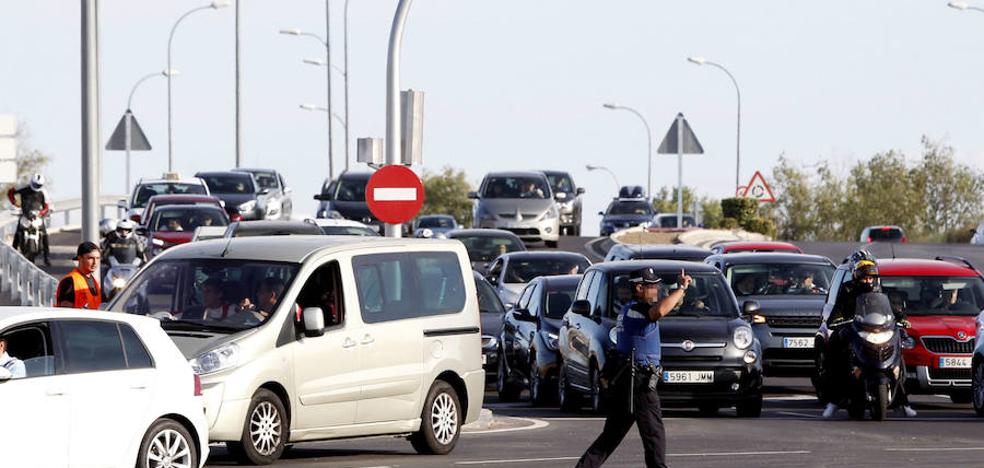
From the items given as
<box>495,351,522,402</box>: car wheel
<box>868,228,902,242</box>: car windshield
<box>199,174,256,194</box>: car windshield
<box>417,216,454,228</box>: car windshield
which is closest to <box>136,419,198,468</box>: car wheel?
<box>495,351,522,402</box>: car wheel

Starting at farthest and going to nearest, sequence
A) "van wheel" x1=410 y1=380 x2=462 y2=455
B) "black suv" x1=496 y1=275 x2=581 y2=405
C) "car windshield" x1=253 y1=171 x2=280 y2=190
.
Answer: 1. "car windshield" x1=253 y1=171 x2=280 y2=190
2. "black suv" x1=496 y1=275 x2=581 y2=405
3. "van wheel" x1=410 y1=380 x2=462 y2=455

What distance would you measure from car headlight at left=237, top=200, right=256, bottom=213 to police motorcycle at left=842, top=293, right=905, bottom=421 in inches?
1217

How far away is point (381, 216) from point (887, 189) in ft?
293

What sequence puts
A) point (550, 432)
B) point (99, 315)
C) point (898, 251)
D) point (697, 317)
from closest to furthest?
point (99, 315) → point (550, 432) → point (697, 317) → point (898, 251)

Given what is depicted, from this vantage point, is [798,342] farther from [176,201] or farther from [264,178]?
[264,178]

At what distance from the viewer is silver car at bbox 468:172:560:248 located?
52188 millimetres

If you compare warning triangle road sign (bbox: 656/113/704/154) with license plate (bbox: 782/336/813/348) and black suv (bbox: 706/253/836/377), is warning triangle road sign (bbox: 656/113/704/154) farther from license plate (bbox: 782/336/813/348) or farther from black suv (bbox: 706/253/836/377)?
license plate (bbox: 782/336/813/348)

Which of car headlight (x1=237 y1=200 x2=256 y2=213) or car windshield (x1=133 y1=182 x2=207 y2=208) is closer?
car windshield (x1=133 y1=182 x2=207 y2=208)

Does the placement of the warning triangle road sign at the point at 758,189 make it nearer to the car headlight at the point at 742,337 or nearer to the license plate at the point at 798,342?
the license plate at the point at 798,342

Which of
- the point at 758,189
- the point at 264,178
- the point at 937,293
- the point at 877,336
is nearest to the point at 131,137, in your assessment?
the point at 264,178

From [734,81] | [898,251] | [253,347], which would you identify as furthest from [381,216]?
[734,81]

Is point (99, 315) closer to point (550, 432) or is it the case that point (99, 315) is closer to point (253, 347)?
point (253, 347)

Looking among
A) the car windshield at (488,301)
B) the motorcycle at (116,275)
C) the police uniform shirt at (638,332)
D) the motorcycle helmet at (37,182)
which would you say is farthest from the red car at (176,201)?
the police uniform shirt at (638,332)

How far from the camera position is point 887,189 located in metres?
110
